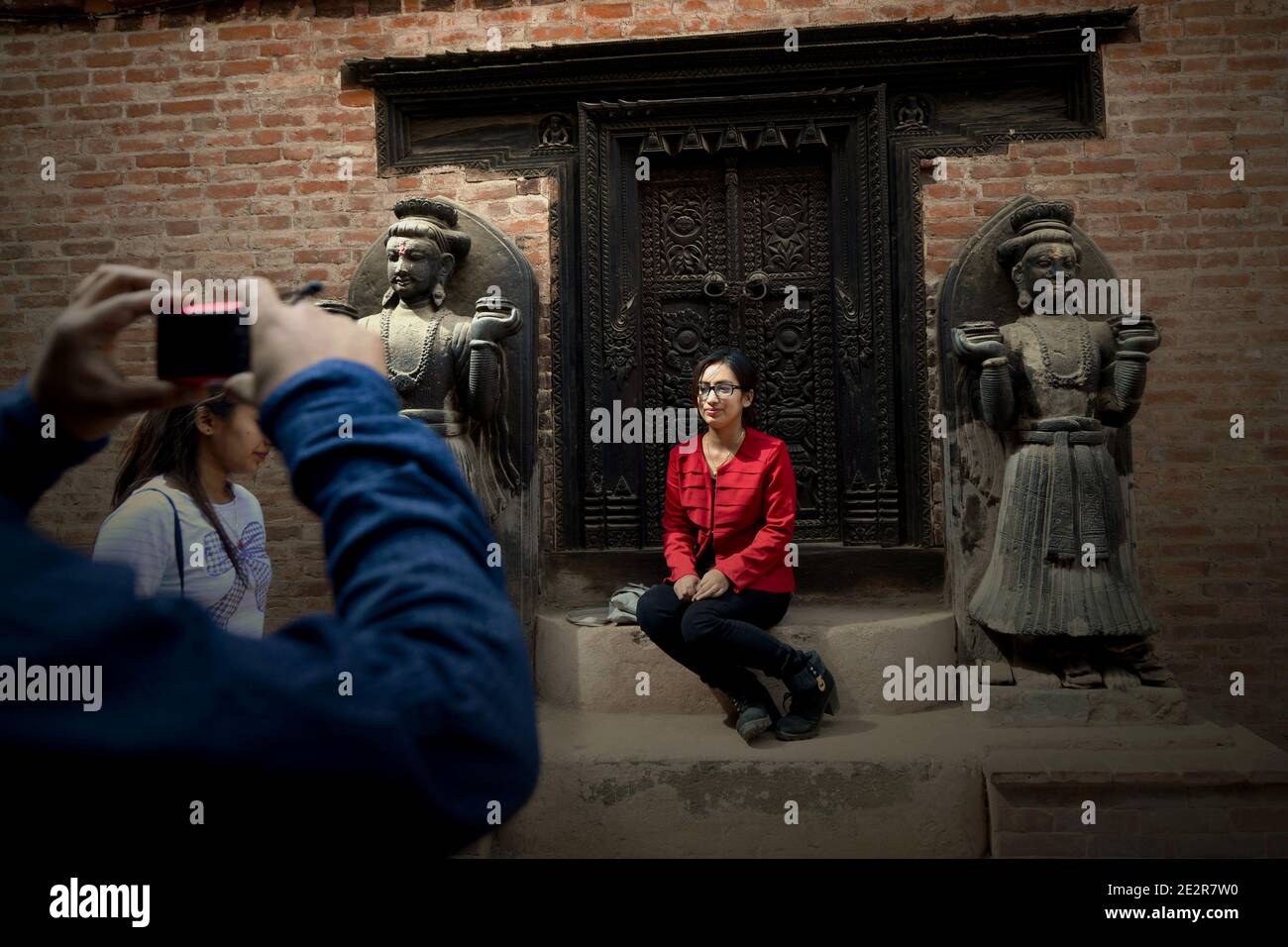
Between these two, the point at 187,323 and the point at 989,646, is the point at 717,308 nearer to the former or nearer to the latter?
the point at 989,646

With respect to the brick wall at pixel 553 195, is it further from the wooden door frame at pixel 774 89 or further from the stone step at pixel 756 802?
the stone step at pixel 756 802

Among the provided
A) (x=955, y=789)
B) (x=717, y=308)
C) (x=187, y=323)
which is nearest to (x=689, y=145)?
(x=717, y=308)

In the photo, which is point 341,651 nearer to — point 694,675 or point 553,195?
point 694,675

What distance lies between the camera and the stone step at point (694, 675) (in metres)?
3.81

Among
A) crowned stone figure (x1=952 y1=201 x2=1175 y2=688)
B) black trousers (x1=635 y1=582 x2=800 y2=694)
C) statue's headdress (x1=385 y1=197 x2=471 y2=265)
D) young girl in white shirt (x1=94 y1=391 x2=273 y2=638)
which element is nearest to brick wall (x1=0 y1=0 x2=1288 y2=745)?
statue's headdress (x1=385 y1=197 x2=471 y2=265)

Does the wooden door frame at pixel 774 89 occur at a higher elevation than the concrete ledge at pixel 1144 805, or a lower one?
higher

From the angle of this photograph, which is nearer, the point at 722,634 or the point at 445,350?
the point at 722,634

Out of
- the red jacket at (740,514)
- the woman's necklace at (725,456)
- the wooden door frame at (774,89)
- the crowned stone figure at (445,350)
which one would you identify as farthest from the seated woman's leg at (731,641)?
the wooden door frame at (774,89)

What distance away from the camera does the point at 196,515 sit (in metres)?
2.07

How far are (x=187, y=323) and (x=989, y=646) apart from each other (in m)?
A: 3.64

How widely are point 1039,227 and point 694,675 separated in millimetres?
2394

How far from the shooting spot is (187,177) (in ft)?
16.0

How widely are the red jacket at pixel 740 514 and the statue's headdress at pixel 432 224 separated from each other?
1489mm

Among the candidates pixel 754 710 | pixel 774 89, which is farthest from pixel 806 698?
pixel 774 89
